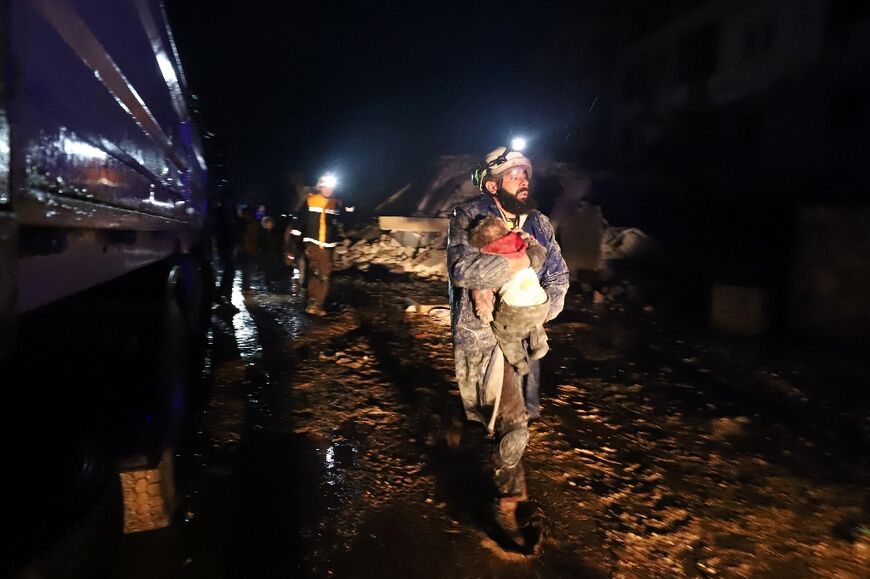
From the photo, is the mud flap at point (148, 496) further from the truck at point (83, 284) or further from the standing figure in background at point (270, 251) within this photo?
the standing figure in background at point (270, 251)

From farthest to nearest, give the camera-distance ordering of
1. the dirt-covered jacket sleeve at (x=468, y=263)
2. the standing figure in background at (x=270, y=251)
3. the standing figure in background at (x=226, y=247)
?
the standing figure in background at (x=270, y=251)
the standing figure in background at (x=226, y=247)
the dirt-covered jacket sleeve at (x=468, y=263)

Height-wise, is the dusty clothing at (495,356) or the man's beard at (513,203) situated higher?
the man's beard at (513,203)

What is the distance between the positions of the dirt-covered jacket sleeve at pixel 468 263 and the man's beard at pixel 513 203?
0.75 feet

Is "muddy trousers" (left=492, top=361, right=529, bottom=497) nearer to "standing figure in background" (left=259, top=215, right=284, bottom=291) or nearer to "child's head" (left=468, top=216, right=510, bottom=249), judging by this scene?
"child's head" (left=468, top=216, right=510, bottom=249)

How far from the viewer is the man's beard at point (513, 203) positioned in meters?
2.67

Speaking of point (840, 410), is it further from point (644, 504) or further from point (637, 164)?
point (637, 164)

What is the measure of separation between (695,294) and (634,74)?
21.5m

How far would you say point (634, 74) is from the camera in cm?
2609

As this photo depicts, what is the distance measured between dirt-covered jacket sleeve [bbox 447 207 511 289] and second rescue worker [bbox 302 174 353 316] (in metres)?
4.60

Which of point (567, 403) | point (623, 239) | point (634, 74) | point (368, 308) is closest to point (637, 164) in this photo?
point (634, 74)

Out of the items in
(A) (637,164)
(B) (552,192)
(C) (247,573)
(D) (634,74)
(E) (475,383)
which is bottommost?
(C) (247,573)

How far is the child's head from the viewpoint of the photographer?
98.3 inches

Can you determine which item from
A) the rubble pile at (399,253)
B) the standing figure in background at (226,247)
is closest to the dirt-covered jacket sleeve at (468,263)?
the standing figure in background at (226,247)

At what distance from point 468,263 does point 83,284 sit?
1565mm
